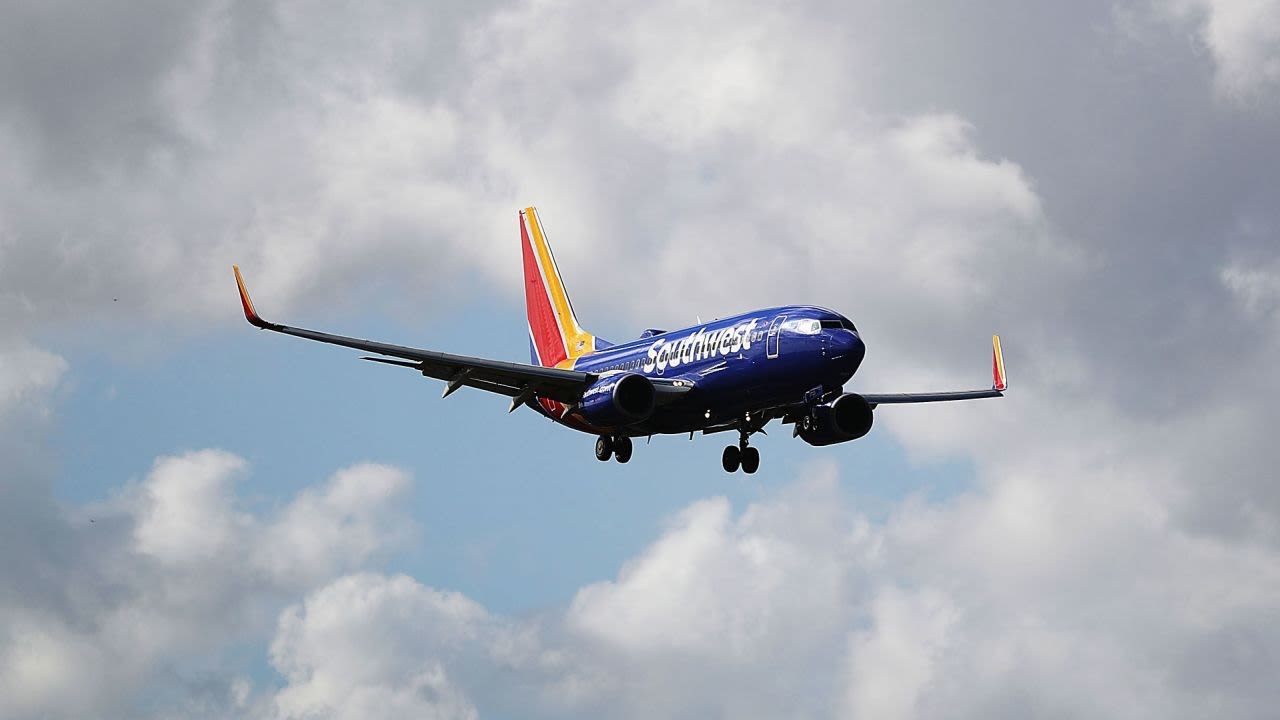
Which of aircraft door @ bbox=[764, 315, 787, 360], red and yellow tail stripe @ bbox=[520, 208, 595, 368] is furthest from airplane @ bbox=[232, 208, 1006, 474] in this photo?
red and yellow tail stripe @ bbox=[520, 208, 595, 368]

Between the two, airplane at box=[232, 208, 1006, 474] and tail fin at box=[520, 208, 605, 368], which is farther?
tail fin at box=[520, 208, 605, 368]

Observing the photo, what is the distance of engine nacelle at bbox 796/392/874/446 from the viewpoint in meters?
64.8

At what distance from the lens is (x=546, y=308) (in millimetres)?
85500

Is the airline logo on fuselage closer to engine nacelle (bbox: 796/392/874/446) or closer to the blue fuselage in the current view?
the blue fuselage

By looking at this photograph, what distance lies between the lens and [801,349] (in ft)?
195

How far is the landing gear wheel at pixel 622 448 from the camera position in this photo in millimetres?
67938

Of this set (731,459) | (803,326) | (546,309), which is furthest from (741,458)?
(546,309)

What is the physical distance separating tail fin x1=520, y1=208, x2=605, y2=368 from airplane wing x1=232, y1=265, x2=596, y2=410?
457 inches

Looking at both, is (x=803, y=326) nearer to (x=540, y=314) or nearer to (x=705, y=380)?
(x=705, y=380)

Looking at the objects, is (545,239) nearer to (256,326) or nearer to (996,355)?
(996,355)

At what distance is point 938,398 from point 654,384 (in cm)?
1694

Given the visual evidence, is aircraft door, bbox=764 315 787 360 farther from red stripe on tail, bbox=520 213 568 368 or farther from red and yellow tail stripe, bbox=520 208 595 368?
red stripe on tail, bbox=520 213 568 368

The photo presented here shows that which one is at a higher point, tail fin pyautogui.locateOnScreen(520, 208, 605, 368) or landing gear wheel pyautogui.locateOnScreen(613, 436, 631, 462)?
tail fin pyautogui.locateOnScreen(520, 208, 605, 368)

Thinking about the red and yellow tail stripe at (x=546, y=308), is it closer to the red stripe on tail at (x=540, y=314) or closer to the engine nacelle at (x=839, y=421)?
the red stripe on tail at (x=540, y=314)
